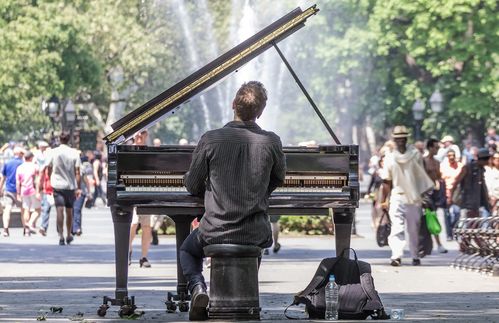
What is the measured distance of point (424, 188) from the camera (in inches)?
974

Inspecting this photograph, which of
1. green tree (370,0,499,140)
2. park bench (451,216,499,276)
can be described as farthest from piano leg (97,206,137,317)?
green tree (370,0,499,140)

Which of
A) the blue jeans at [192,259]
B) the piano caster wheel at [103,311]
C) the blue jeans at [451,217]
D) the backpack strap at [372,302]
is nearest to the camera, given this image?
the blue jeans at [192,259]

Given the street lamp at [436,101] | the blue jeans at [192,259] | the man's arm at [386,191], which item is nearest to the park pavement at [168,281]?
the blue jeans at [192,259]

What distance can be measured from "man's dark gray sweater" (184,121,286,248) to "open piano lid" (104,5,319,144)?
2.22m

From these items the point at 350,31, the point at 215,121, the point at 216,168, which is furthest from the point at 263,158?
the point at 215,121

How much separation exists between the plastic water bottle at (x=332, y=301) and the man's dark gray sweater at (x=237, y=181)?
2.61ft

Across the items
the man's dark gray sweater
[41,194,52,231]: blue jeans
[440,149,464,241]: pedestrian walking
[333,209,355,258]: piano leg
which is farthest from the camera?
[41,194,52,231]: blue jeans

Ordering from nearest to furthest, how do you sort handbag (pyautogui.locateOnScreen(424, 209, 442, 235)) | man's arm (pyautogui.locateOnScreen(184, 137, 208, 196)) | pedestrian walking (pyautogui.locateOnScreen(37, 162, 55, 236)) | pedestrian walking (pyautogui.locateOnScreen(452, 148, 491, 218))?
man's arm (pyautogui.locateOnScreen(184, 137, 208, 196))
handbag (pyautogui.locateOnScreen(424, 209, 442, 235))
pedestrian walking (pyautogui.locateOnScreen(452, 148, 491, 218))
pedestrian walking (pyautogui.locateOnScreen(37, 162, 55, 236))

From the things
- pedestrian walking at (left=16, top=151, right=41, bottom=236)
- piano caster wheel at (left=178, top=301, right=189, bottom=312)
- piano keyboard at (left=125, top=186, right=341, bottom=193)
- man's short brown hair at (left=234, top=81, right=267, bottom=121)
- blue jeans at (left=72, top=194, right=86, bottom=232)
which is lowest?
piano caster wheel at (left=178, top=301, right=189, bottom=312)

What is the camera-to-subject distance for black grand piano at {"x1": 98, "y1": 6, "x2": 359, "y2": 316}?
15.2 metres

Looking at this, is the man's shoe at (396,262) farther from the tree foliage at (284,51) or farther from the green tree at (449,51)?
the green tree at (449,51)

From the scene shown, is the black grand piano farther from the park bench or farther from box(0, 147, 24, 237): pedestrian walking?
box(0, 147, 24, 237): pedestrian walking

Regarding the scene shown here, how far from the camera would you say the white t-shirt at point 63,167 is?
97.9 ft

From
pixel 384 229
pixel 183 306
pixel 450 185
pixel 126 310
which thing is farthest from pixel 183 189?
pixel 450 185
